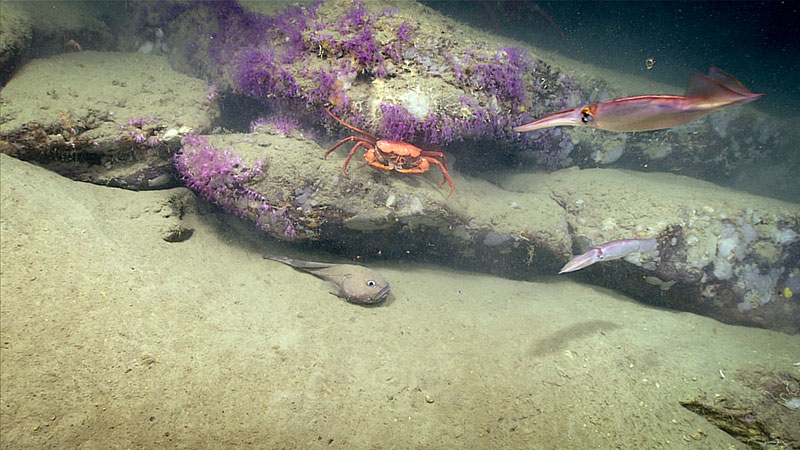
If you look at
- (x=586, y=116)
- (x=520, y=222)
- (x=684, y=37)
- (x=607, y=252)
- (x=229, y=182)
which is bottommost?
(x=229, y=182)

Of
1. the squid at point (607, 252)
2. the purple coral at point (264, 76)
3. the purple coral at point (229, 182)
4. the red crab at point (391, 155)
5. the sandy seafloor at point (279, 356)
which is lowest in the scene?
the sandy seafloor at point (279, 356)

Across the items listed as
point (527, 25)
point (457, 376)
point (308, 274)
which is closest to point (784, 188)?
point (527, 25)

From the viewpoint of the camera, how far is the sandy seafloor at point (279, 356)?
6.78 feet

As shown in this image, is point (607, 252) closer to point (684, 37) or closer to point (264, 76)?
point (264, 76)

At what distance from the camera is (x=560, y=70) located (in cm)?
530

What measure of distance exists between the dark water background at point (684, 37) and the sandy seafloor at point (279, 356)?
13.0 meters

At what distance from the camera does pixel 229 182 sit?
3762 mm

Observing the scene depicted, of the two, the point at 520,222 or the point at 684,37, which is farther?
the point at 684,37

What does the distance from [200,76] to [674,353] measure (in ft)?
25.7

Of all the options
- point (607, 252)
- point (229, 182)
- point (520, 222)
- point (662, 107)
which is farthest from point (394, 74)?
point (607, 252)

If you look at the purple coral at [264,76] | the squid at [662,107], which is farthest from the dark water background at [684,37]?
the squid at [662,107]

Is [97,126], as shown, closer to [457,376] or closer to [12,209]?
[12,209]

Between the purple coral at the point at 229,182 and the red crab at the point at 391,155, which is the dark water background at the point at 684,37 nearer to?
the red crab at the point at 391,155

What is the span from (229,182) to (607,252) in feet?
13.8
